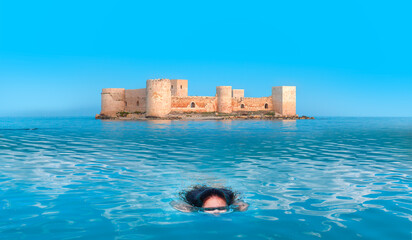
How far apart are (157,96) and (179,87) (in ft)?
25.3

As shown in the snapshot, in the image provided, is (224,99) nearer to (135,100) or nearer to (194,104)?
(194,104)

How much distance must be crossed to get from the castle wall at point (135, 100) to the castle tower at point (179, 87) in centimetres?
470

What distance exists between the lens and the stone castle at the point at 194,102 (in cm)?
5275

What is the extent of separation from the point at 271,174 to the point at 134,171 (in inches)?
129

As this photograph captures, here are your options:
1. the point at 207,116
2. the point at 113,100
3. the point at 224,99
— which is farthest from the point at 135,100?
the point at 224,99

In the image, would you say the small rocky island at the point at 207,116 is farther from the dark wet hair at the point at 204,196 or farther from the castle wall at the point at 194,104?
the dark wet hair at the point at 204,196

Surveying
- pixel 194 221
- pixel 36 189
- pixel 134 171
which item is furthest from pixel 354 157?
pixel 36 189

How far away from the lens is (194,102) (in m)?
53.5

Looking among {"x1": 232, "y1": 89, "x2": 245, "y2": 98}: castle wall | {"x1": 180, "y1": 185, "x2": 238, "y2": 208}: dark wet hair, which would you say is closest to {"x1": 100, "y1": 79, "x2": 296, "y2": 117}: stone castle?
{"x1": 232, "y1": 89, "x2": 245, "y2": 98}: castle wall

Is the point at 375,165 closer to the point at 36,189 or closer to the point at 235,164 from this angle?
the point at 235,164

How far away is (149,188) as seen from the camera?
24.2 feet

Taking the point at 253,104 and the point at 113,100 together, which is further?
the point at 253,104

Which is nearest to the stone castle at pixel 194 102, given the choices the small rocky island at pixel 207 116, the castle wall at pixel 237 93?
the small rocky island at pixel 207 116

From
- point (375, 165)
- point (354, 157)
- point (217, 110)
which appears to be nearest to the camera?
point (375, 165)
